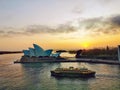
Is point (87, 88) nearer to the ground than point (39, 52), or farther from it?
nearer to the ground

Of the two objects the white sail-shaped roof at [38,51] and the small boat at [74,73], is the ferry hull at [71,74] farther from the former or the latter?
the white sail-shaped roof at [38,51]

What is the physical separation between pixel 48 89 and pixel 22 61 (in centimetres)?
7837

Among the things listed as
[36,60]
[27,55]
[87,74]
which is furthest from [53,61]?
[87,74]

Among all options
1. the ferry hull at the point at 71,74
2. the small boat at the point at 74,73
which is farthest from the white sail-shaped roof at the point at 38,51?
the ferry hull at the point at 71,74

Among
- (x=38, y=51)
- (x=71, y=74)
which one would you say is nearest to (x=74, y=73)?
(x=71, y=74)

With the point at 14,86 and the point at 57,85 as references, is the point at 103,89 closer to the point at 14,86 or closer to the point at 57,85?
the point at 57,85

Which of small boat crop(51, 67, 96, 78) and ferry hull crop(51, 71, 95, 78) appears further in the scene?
small boat crop(51, 67, 96, 78)

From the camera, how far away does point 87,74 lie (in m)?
56.5

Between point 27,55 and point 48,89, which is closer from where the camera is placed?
point 48,89

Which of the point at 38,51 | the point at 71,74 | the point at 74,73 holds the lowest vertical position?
the point at 71,74

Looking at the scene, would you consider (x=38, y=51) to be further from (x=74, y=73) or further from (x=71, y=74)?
(x=74, y=73)

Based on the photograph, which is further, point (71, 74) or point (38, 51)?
point (38, 51)

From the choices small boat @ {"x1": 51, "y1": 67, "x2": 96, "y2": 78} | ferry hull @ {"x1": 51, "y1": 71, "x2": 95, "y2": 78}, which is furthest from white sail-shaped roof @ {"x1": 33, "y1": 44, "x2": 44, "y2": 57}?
ferry hull @ {"x1": 51, "y1": 71, "x2": 95, "y2": 78}

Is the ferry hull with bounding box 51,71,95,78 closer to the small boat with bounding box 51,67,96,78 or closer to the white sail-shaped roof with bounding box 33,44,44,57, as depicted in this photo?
the small boat with bounding box 51,67,96,78
